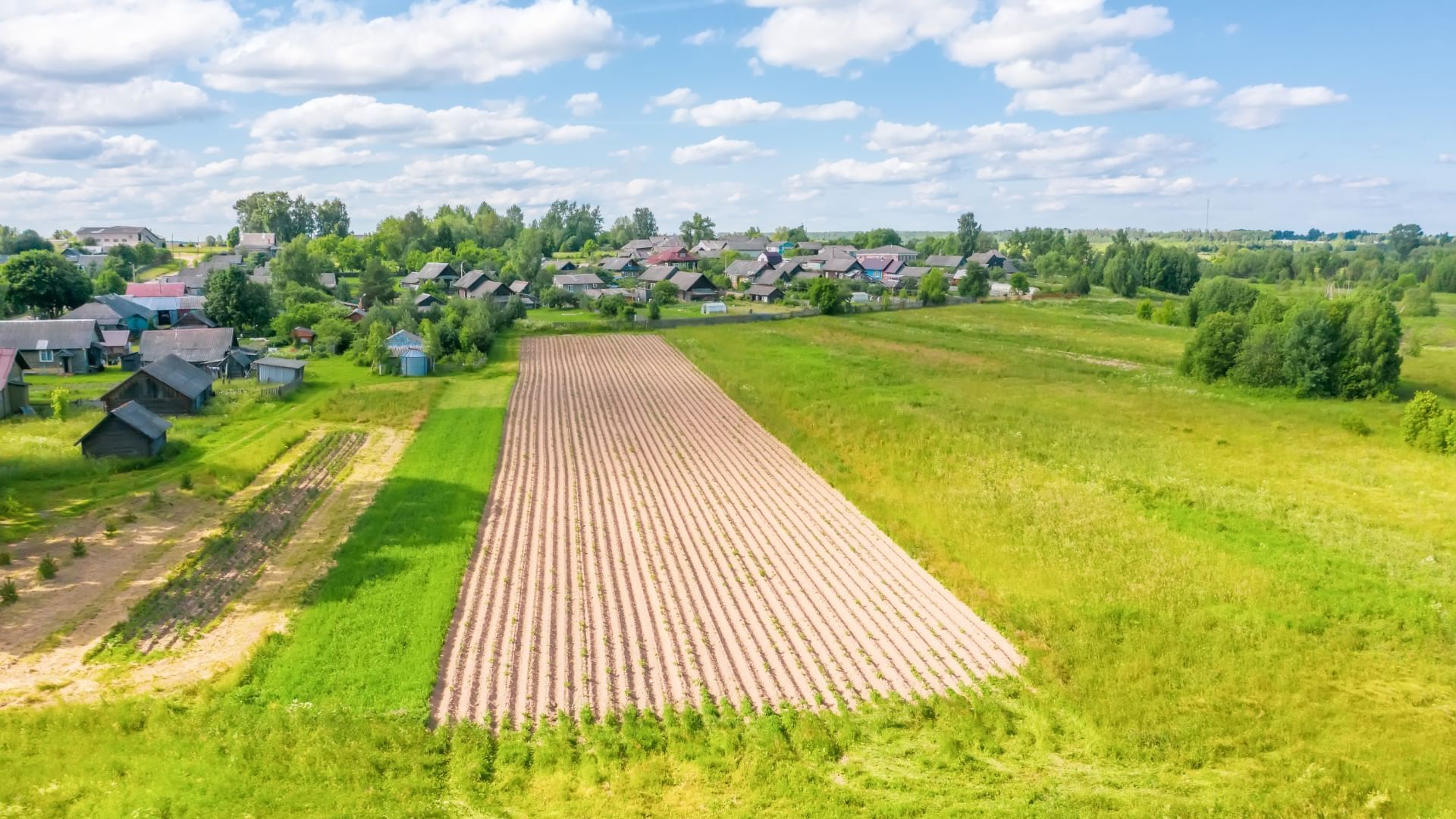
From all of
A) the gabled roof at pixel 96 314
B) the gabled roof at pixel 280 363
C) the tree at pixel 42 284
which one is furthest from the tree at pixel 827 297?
the tree at pixel 42 284

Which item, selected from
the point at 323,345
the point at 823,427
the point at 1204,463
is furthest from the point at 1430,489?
the point at 323,345

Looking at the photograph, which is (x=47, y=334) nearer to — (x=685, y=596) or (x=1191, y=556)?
(x=685, y=596)

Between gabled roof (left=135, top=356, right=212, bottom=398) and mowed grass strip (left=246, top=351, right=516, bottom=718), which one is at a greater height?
gabled roof (left=135, top=356, right=212, bottom=398)

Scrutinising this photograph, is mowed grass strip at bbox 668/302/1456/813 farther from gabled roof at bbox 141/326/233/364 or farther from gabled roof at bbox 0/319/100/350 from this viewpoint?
gabled roof at bbox 0/319/100/350

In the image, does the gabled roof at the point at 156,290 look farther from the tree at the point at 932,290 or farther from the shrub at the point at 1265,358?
the shrub at the point at 1265,358

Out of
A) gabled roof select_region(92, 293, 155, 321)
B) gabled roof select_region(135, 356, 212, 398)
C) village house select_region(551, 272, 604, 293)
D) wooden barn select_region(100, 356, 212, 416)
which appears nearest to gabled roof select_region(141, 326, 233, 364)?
gabled roof select_region(135, 356, 212, 398)
